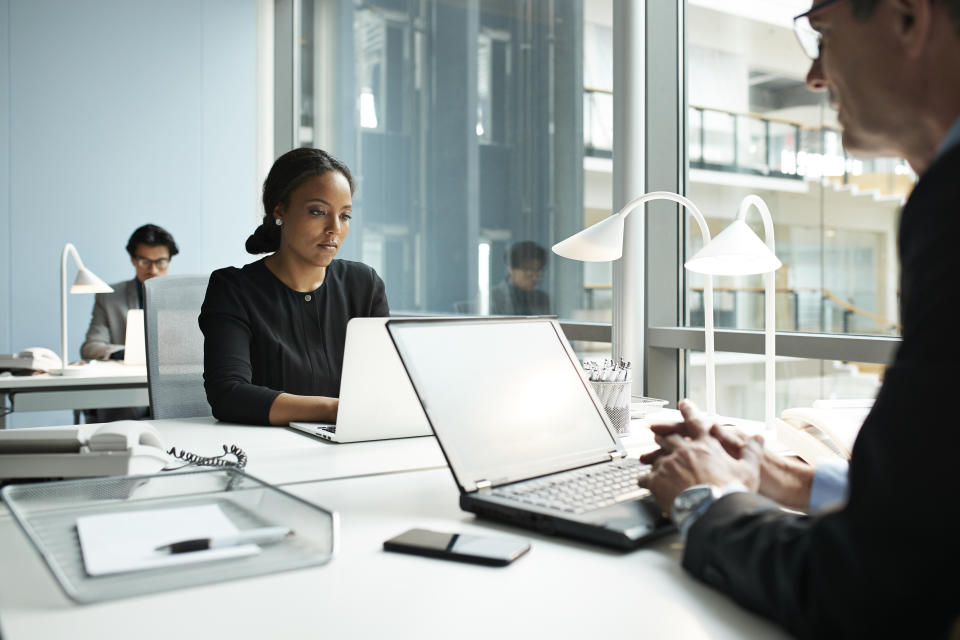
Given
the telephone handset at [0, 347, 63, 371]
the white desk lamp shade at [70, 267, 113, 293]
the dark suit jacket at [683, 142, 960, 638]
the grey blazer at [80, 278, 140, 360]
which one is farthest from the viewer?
the grey blazer at [80, 278, 140, 360]

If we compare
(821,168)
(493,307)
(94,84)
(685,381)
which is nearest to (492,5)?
(493,307)

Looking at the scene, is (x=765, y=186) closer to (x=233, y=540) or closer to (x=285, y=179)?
(x=285, y=179)

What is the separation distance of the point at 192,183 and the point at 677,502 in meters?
5.11

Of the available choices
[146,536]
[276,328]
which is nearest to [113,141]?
[276,328]

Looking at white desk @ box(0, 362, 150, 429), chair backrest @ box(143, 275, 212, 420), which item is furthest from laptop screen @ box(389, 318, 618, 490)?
white desk @ box(0, 362, 150, 429)

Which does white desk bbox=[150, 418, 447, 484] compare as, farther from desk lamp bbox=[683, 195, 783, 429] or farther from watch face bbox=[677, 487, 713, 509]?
desk lamp bbox=[683, 195, 783, 429]

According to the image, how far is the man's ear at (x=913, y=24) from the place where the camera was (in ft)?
2.26

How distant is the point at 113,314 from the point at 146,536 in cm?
405

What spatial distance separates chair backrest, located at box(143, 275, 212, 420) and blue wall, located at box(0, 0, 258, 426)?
2.89m

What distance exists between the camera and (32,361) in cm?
339

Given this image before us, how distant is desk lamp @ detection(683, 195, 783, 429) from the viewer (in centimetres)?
157

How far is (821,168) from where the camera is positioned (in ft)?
9.70

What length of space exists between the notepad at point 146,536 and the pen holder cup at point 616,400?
33.3 inches

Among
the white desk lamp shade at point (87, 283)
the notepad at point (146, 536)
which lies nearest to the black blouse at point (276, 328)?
the notepad at point (146, 536)
